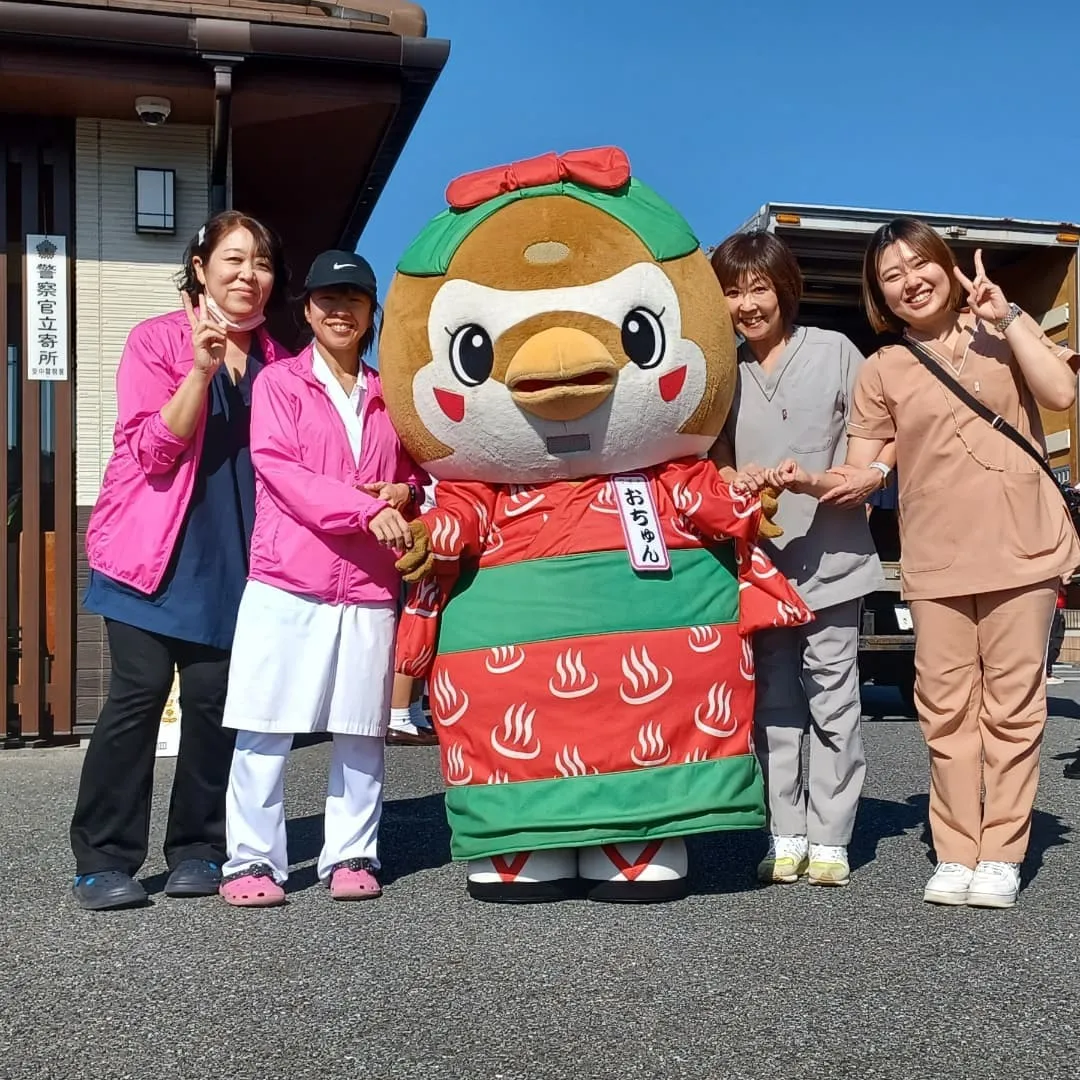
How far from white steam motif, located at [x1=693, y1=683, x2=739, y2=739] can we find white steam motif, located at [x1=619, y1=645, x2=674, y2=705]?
116mm

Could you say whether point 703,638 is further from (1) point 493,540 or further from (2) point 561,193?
(2) point 561,193

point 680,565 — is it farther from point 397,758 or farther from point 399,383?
point 397,758

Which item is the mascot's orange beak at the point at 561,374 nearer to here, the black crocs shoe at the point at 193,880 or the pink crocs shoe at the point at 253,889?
the pink crocs shoe at the point at 253,889

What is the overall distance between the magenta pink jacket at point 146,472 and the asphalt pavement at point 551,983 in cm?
90

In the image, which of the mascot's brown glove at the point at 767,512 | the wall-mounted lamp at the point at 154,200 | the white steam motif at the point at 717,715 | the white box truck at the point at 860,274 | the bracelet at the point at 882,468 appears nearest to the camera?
the white steam motif at the point at 717,715

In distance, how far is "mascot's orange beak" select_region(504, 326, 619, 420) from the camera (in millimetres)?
3141

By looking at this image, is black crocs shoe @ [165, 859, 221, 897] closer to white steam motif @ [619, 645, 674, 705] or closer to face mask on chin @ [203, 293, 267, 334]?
white steam motif @ [619, 645, 674, 705]

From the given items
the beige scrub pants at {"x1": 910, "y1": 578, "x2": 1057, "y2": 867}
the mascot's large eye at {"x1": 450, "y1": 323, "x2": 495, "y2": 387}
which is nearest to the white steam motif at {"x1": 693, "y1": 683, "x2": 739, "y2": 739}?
the beige scrub pants at {"x1": 910, "y1": 578, "x2": 1057, "y2": 867}

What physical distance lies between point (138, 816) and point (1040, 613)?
240 centimetres

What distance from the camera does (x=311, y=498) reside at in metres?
3.25

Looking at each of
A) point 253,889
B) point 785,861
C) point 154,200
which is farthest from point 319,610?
point 154,200

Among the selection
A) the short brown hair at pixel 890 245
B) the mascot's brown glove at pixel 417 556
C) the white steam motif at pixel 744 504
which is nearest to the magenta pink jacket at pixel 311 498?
the mascot's brown glove at pixel 417 556

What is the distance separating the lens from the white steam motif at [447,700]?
10.8 ft

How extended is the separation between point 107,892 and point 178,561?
2.82ft
